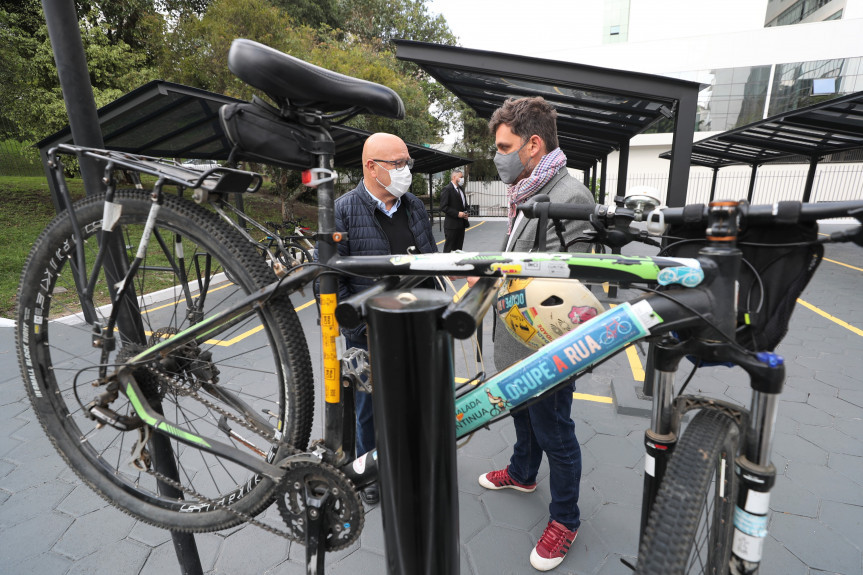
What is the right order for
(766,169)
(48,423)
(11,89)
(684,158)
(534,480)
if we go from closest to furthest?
(48,423) → (534,480) → (684,158) → (11,89) → (766,169)

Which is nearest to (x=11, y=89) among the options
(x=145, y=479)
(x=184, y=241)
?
(x=145, y=479)

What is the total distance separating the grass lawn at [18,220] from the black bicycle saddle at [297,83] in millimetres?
5025

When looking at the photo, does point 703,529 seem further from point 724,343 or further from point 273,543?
point 273,543

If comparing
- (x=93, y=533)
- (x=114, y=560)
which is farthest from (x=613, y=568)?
(x=93, y=533)

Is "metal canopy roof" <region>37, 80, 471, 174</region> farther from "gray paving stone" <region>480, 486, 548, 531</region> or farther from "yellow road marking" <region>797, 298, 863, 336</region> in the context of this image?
"yellow road marking" <region>797, 298, 863, 336</region>

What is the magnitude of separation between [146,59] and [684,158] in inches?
624

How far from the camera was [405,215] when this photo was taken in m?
2.58

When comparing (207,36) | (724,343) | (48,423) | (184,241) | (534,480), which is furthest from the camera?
(207,36)

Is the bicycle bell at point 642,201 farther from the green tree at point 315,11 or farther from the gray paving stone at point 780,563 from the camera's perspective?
the green tree at point 315,11

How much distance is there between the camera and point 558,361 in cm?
109

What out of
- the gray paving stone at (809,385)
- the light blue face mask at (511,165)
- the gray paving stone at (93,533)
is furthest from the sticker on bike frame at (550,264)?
the gray paving stone at (809,385)

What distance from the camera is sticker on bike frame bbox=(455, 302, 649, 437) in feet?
3.44

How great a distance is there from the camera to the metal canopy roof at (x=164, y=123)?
4461 mm

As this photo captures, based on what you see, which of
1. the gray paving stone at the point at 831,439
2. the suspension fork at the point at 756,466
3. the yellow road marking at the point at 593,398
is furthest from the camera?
the yellow road marking at the point at 593,398
